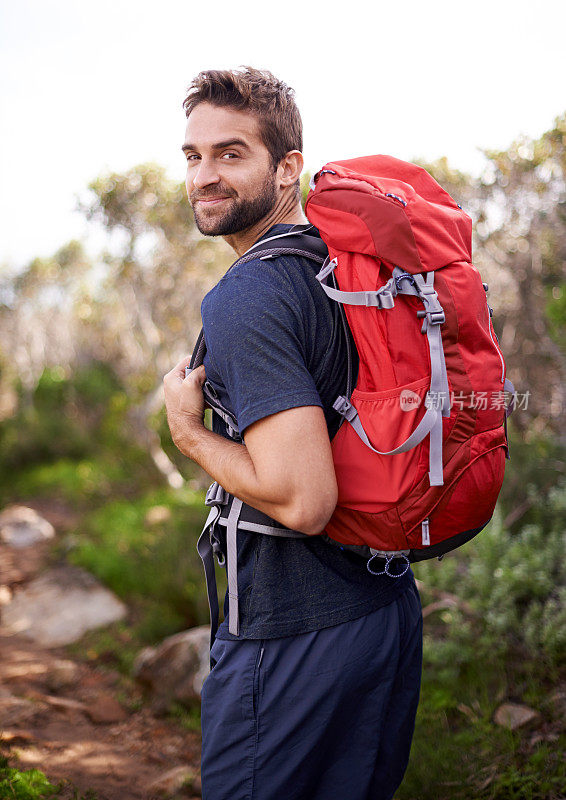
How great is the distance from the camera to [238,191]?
1667 mm

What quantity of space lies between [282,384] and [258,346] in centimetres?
10

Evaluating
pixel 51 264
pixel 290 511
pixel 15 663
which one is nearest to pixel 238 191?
pixel 290 511

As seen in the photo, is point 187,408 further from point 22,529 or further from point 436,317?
point 22,529

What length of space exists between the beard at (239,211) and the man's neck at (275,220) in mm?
24

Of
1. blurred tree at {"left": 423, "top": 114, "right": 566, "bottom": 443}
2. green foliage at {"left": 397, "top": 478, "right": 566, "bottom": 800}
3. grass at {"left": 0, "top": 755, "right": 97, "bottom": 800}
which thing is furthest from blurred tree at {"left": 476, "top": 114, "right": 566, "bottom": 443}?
grass at {"left": 0, "top": 755, "right": 97, "bottom": 800}

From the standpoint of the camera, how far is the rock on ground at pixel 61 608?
220 inches

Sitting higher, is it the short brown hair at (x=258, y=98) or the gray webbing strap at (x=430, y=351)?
the short brown hair at (x=258, y=98)

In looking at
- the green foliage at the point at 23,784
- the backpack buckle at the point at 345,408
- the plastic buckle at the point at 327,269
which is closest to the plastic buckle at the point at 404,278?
the plastic buckle at the point at 327,269

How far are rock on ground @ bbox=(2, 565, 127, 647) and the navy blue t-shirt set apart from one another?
453 centimetres

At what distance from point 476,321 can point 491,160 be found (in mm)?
5989

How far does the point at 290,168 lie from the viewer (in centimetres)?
175

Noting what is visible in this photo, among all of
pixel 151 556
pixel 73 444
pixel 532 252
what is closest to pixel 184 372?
pixel 151 556

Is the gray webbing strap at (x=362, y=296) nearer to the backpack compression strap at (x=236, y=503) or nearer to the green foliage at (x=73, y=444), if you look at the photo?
the backpack compression strap at (x=236, y=503)

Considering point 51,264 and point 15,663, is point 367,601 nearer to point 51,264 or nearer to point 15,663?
point 15,663
